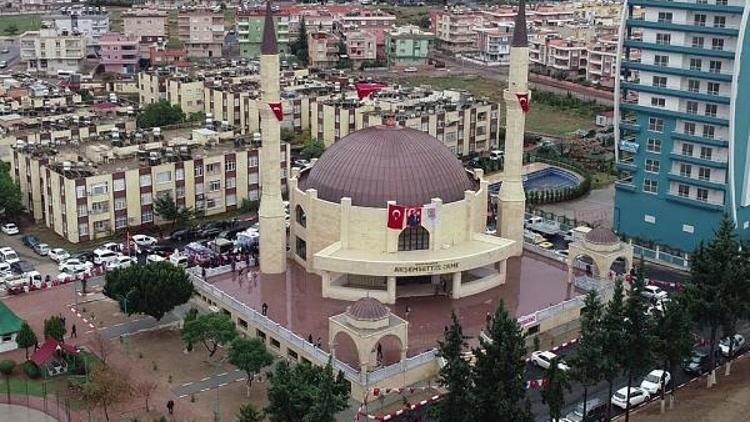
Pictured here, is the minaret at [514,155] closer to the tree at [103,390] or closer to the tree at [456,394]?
the tree at [456,394]

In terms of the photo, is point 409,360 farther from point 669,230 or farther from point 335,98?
point 335,98

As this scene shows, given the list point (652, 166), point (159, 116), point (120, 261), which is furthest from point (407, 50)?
point (120, 261)

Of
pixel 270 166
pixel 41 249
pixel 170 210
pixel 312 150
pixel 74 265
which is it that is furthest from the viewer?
pixel 312 150

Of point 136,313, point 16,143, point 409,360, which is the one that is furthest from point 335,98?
point 409,360

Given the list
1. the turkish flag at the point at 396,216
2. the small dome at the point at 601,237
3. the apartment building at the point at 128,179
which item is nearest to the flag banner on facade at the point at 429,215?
the turkish flag at the point at 396,216

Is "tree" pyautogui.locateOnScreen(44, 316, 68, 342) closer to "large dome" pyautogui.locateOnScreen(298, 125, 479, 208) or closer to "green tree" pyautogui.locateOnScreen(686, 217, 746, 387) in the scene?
"large dome" pyautogui.locateOnScreen(298, 125, 479, 208)

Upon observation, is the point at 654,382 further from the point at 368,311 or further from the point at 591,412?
the point at 368,311
